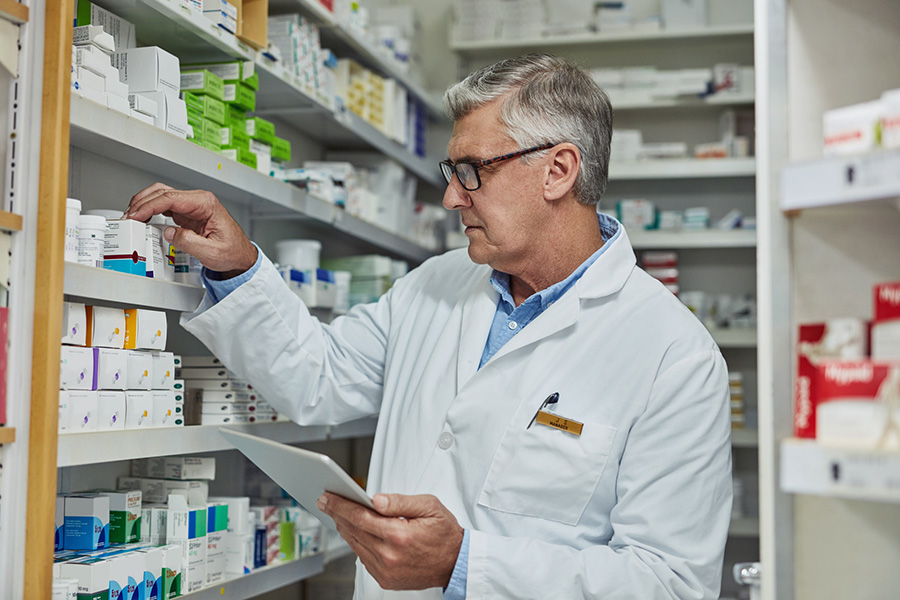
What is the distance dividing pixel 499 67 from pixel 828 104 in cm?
101

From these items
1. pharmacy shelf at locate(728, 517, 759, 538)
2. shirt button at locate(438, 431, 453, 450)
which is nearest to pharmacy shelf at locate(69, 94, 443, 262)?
shirt button at locate(438, 431, 453, 450)

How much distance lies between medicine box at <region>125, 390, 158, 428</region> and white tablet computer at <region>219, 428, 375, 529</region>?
197 millimetres

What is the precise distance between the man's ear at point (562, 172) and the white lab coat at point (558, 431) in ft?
0.63

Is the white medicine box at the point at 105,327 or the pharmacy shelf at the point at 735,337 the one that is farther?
the pharmacy shelf at the point at 735,337

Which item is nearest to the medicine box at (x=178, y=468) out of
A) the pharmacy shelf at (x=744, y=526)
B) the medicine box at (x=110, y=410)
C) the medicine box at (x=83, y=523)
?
the medicine box at (x=83, y=523)

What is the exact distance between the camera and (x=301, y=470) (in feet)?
5.72

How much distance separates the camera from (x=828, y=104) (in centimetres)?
141

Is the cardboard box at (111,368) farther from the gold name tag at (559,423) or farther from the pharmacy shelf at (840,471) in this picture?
the pharmacy shelf at (840,471)

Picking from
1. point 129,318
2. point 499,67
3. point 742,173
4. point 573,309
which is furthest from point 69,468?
point 742,173

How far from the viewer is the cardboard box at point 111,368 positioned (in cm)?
183

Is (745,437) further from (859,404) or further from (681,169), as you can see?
(859,404)

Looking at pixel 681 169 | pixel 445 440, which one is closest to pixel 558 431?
pixel 445 440

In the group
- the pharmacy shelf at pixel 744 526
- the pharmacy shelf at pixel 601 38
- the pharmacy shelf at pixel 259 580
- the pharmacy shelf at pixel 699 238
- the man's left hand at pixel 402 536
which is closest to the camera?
the man's left hand at pixel 402 536

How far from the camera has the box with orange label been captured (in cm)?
196
